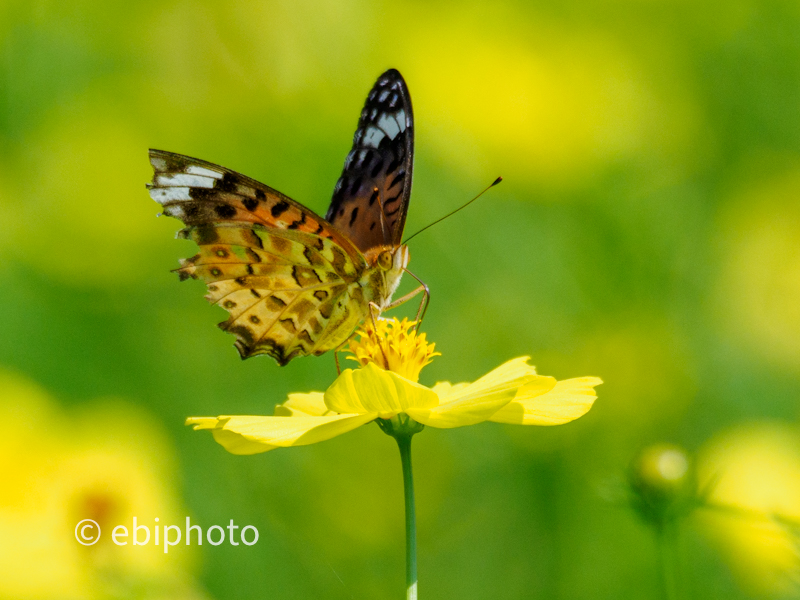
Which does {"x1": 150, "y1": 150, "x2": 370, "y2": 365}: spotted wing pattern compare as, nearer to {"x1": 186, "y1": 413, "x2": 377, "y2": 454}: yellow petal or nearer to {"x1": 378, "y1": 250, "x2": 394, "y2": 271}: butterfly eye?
{"x1": 378, "y1": 250, "x2": 394, "y2": 271}: butterfly eye

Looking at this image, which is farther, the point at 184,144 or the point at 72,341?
the point at 184,144

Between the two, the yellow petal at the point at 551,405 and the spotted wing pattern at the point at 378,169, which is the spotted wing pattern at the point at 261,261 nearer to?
the spotted wing pattern at the point at 378,169

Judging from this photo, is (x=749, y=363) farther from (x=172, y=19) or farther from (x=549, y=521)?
(x=172, y=19)

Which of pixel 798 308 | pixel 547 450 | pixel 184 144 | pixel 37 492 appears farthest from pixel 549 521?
pixel 184 144

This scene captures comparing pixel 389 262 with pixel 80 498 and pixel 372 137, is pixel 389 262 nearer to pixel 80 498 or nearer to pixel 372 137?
pixel 372 137

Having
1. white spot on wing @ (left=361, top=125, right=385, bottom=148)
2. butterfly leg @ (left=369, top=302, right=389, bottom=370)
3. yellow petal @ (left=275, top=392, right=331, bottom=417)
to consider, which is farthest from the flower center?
white spot on wing @ (left=361, top=125, right=385, bottom=148)

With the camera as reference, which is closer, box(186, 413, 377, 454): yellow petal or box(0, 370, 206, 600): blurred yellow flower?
box(186, 413, 377, 454): yellow petal
